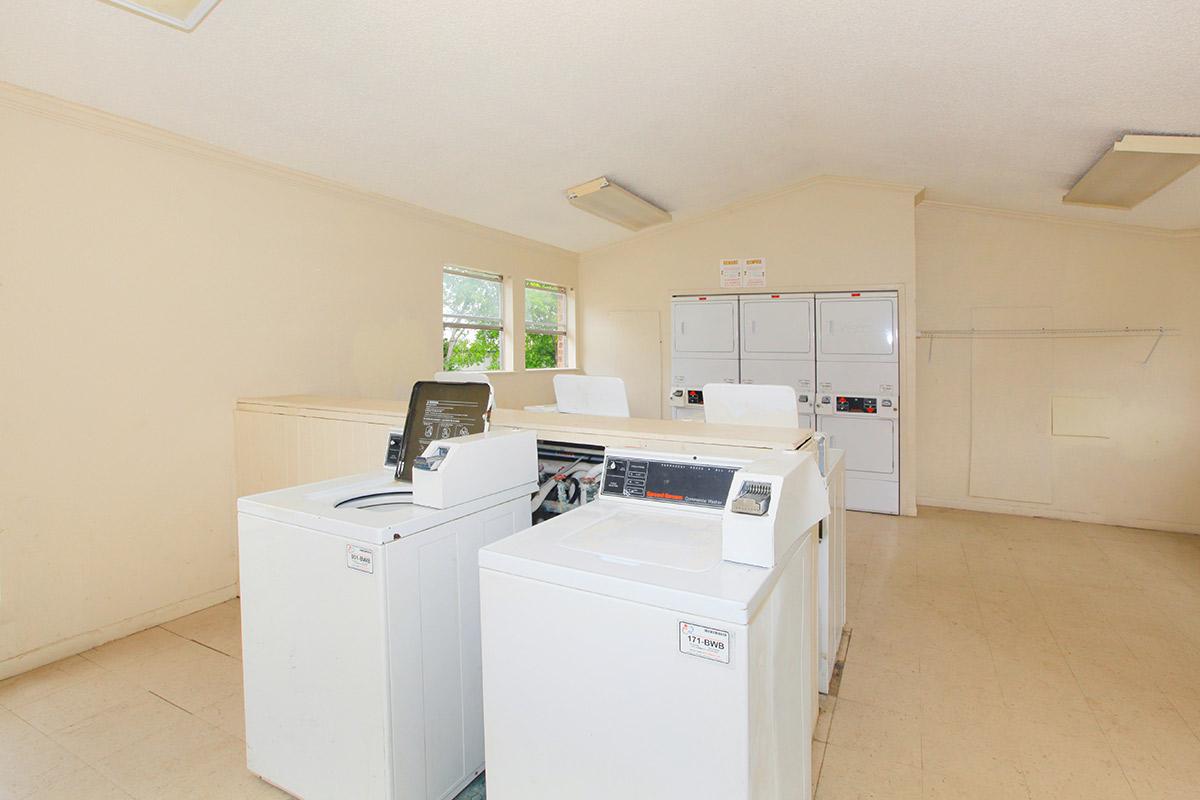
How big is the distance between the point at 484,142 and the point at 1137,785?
3.89 m

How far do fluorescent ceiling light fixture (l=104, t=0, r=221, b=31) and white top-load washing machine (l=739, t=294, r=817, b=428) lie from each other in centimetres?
425

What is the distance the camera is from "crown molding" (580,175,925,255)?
15.3ft

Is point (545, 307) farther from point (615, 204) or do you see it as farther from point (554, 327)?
point (615, 204)

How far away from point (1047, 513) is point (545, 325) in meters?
4.59

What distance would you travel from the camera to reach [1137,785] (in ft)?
5.87

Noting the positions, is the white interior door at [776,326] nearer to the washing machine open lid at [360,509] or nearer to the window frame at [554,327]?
the window frame at [554,327]

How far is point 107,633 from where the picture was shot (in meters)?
2.71

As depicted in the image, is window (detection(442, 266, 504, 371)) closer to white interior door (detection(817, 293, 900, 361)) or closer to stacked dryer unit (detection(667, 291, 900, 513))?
stacked dryer unit (detection(667, 291, 900, 513))

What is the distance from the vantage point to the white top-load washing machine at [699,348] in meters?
5.39

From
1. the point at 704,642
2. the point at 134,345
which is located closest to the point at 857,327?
the point at 704,642

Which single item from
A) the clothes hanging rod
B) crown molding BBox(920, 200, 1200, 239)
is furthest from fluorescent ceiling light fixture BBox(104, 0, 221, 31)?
the clothes hanging rod

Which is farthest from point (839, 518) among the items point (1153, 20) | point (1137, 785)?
point (1153, 20)

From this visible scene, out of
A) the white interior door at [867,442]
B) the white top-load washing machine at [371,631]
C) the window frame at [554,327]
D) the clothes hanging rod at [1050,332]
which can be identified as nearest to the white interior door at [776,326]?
the white interior door at [867,442]

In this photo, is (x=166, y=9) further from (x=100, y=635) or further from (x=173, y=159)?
(x=100, y=635)
